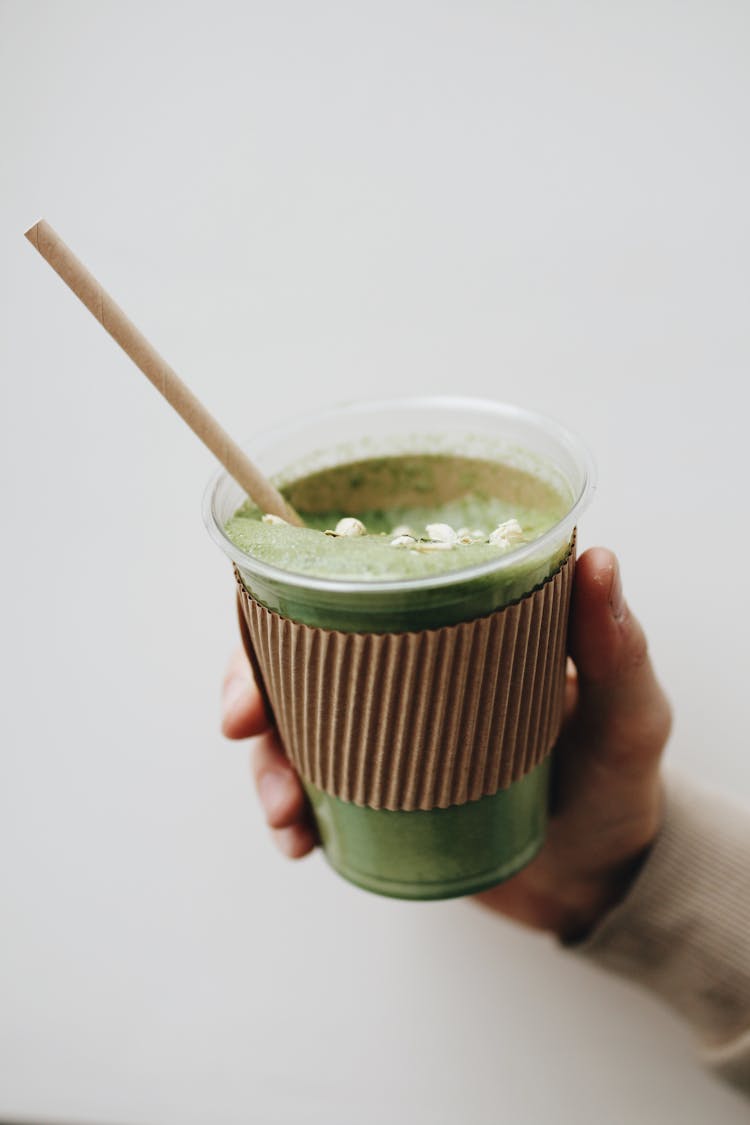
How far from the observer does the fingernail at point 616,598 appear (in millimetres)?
949

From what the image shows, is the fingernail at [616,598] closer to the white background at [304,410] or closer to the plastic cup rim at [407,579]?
the plastic cup rim at [407,579]

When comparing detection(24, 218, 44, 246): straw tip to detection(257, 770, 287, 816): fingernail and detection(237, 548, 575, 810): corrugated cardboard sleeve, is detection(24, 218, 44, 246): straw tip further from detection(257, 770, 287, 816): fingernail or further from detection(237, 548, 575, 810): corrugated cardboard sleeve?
detection(257, 770, 287, 816): fingernail

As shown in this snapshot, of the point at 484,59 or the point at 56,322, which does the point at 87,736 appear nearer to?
the point at 56,322

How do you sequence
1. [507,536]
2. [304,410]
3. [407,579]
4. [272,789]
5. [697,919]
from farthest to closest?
[304,410]
[697,919]
[272,789]
[507,536]
[407,579]

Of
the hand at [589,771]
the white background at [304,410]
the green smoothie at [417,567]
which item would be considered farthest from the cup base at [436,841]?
the white background at [304,410]

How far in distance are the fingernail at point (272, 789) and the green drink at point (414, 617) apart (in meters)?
0.06

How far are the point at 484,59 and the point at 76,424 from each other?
833 mm

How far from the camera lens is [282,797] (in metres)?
1.12

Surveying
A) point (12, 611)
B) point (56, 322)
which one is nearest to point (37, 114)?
point (56, 322)

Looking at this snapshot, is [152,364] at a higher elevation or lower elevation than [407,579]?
higher

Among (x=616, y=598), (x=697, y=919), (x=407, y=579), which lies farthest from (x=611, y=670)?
(x=697, y=919)

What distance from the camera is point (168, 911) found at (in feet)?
5.39

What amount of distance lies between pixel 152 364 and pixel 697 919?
1048 millimetres

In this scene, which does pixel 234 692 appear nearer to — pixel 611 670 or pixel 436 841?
pixel 436 841
